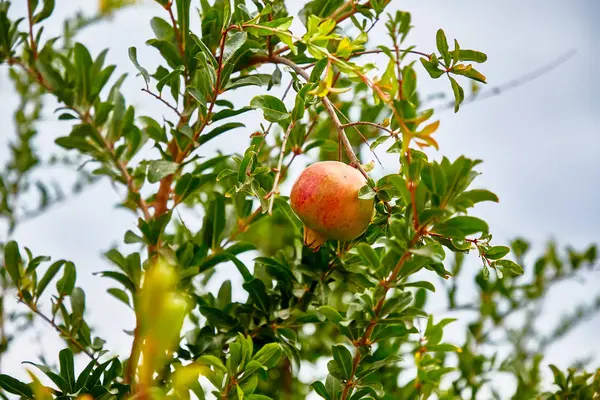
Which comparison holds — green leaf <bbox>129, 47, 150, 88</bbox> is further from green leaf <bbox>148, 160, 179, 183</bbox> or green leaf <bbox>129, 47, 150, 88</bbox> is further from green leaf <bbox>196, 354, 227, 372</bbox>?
green leaf <bbox>196, 354, 227, 372</bbox>

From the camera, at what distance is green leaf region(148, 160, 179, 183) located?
82cm

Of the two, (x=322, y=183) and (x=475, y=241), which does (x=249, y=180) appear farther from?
(x=475, y=241)

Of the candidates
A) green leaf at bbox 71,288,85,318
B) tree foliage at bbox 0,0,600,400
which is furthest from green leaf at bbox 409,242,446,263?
green leaf at bbox 71,288,85,318

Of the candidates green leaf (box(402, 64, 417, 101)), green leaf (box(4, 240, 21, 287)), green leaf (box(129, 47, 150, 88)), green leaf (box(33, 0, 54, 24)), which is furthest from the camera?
green leaf (box(33, 0, 54, 24))

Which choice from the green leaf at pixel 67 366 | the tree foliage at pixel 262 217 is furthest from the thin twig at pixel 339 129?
the green leaf at pixel 67 366

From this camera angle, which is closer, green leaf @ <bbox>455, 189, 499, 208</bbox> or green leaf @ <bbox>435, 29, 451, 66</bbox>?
green leaf @ <bbox>455, 189, 499, 208</bbox>

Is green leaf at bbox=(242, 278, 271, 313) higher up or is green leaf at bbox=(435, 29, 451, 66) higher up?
green leaf at bbox=(435, 29, 451, 66)

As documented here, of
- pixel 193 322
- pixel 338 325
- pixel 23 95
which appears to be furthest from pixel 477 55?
pixel 23 95

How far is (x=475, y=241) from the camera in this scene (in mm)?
661

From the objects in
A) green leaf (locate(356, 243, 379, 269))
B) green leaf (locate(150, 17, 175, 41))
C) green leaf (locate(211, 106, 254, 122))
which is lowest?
green leaf (locate(356, 243, 379, 269))

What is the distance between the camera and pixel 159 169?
0.83m

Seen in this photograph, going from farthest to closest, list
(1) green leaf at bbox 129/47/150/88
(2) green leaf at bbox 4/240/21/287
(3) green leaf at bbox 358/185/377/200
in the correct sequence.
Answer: (2) green leaf at bbox 4/240/21/287
(1) green leaf at bbox 129/47/150/88
(3) green leaf at bbox 358/185/377/200

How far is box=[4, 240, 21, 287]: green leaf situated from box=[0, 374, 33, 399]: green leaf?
0.63 ft

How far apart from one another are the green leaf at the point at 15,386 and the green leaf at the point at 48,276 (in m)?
0.21
